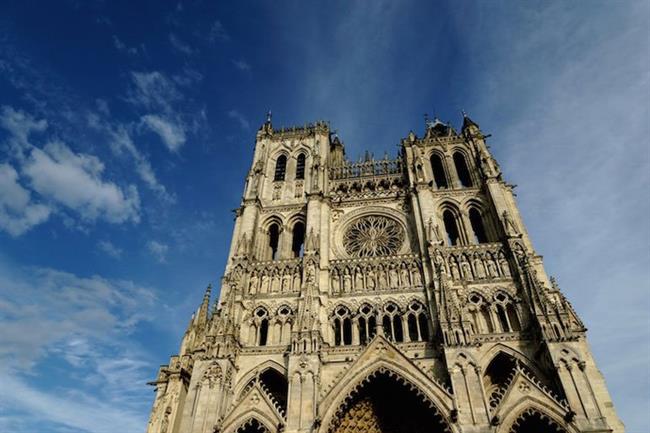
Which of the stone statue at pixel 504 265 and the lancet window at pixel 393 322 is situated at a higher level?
the stone statue at pixel 504 265

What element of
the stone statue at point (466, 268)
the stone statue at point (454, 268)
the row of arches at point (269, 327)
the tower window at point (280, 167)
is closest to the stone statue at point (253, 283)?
the row of arches at point (269, 327)

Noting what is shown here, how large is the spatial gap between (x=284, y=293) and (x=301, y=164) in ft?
37.9

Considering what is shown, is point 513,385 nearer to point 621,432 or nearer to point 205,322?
point 621,432

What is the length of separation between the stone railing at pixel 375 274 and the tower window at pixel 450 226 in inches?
171

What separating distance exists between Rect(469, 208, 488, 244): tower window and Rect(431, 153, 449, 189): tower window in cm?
298

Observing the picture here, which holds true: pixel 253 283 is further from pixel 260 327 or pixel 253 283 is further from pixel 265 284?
pixel 260 327

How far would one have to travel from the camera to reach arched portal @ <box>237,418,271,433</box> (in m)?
16.9

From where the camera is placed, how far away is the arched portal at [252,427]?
55.4 feet

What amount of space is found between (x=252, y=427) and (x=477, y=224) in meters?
17.1

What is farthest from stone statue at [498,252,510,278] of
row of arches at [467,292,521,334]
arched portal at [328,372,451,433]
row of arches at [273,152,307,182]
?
row of arches at [273,152,307,182]

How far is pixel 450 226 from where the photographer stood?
1046 inches

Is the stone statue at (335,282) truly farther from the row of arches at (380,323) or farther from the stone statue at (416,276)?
the stone statue at (416,276)

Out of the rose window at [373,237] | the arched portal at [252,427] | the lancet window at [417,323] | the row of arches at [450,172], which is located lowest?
the arched portal at [252,427]

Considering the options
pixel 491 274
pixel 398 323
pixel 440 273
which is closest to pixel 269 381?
pixel 398 323
